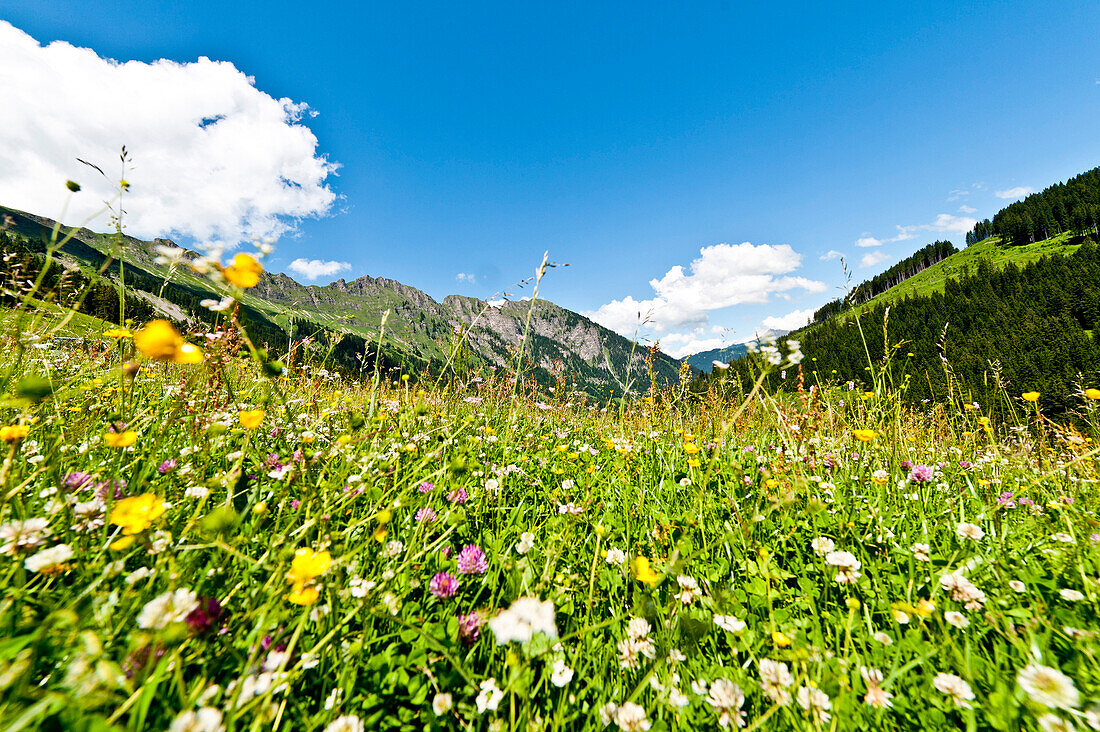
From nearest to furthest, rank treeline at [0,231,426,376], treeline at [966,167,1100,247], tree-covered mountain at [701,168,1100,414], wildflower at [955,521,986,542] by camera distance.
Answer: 1. wildflower at [955,521,986,542]
2. treeline at [0,231,426,376]
3. tree-covered mountain at [701,168,1100,414]
4. treeline at [966,167,1100,247]

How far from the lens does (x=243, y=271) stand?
4.71 feet

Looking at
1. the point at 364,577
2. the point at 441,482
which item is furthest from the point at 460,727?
the point at 441,482

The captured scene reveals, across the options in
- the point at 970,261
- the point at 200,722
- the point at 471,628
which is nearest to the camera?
the point at 200,722

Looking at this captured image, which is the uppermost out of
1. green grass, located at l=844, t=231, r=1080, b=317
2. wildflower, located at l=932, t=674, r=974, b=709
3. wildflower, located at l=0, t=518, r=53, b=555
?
green grass, located at l=844, t=231, r=1080, b=317

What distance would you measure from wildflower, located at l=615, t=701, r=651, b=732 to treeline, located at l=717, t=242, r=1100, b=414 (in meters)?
56.0

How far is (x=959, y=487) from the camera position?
3117 millimetres

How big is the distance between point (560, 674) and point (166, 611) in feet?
4.17

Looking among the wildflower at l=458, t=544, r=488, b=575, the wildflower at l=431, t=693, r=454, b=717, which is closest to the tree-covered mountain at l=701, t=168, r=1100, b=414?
the wildflower at l=458, t=544, r=488, b=575

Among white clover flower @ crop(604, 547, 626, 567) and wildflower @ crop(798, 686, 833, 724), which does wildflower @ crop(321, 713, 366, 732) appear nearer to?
white clover flower @ crop(604, 547, 626, 567)

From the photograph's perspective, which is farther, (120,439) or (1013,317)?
(1013,317)

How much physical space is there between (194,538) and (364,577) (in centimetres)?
86

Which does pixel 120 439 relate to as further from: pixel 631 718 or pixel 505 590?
pixel 631 718

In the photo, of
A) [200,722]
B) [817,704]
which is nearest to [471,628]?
[200,722]

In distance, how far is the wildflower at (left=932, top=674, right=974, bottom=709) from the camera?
1.42 m
